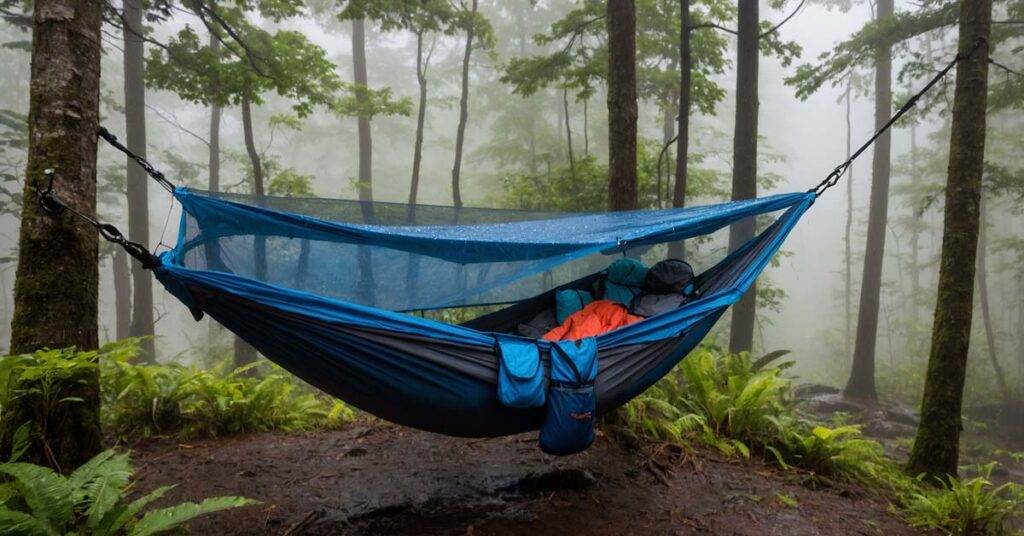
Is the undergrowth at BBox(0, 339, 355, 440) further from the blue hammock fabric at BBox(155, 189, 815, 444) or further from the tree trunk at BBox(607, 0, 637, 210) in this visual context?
the tree trunk at BBox(607, 0, 637, 210)

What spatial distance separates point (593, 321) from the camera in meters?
2.28

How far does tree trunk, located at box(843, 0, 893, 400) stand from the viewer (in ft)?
19.2

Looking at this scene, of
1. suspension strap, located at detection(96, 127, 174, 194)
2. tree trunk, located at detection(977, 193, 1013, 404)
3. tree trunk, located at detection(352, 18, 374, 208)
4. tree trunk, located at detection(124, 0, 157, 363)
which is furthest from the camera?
tree trunk, located at detection(977, 193, 1013, 404)

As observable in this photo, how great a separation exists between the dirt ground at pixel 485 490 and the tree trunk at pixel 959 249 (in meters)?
0.58

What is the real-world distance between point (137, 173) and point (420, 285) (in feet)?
16.4

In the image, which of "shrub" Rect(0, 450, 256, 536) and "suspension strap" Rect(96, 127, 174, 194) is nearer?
"shrub" Rect(0, 450, 256, 536)

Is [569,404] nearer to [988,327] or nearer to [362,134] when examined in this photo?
[362,134]

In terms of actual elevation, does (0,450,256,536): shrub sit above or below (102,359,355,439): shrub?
above

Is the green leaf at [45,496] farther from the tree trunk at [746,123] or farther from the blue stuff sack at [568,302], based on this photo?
the tree trunk at [746,123]

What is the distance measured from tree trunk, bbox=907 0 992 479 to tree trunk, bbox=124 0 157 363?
6182 mm

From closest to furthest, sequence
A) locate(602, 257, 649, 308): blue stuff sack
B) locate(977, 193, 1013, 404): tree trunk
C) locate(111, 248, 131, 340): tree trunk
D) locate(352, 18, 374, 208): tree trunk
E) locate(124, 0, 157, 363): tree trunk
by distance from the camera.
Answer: locate(602, 257, 649, 308): blue stuff sack
locate(124, 0, 157, 363): tree trunk
locate(352, 18, 374, 208): tree trunk
locate(111, 248, 131, 340): tree trunk
locate(977, 193, 1013, 404): tree trunk

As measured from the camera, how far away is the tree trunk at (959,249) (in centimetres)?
232

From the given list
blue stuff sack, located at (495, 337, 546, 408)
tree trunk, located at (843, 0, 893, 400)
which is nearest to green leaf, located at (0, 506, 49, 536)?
blue stuff sack, located at (495, 337, 546, 408)

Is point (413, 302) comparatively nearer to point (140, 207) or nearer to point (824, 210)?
point (140, 207)
